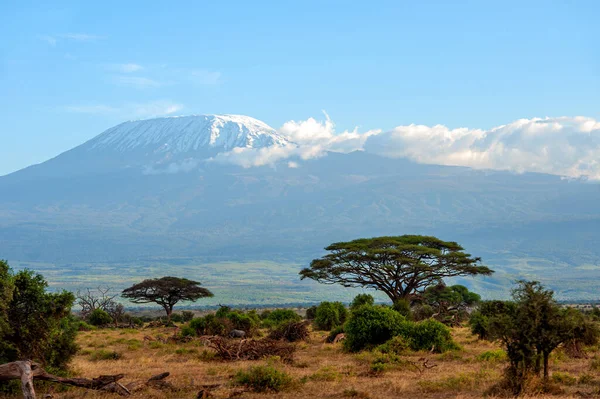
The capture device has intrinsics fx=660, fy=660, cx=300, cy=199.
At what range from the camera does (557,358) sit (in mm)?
24078

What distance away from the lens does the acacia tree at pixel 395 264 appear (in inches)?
1748

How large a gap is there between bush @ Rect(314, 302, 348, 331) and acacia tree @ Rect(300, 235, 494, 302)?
Answer: 14.3ft

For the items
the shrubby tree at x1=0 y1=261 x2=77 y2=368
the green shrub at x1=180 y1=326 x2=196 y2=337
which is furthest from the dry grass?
the green shrub at x1=180 y1=326 x2=196 y2=337

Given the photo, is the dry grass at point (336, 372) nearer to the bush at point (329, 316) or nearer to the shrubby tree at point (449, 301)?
the bush at point (329, 316)

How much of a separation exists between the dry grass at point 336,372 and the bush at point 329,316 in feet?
32.6

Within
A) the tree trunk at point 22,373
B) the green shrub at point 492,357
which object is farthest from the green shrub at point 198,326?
the tree trunk at point 22,373

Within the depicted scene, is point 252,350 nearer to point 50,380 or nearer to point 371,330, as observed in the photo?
point 371,330

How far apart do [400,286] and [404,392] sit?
2800 cm

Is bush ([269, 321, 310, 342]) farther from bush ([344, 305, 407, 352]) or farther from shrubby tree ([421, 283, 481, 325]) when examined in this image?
shrubby tree ([421, 283, 481, 325])

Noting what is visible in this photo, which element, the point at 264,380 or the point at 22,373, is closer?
the point at 22,373

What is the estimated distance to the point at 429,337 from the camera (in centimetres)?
2794

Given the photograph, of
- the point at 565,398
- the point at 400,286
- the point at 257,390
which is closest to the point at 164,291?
the point at 400,286

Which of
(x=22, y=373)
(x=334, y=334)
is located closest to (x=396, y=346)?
(x=334, y=334)

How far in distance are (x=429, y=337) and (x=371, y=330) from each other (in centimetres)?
247
